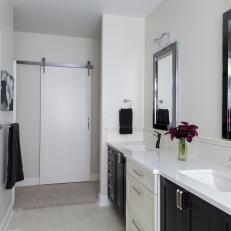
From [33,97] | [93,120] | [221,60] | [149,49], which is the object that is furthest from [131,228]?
[33,97]

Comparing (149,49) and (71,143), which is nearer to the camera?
(149,49)

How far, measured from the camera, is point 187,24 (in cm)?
230

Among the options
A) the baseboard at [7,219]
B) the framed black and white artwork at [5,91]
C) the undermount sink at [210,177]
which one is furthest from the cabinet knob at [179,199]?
the baseboard at [7,219]

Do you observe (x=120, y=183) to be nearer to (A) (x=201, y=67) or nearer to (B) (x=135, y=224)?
(B) (x=135, y=224)

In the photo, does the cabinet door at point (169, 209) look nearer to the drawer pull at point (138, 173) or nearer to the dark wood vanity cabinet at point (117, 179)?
the drawer pull at point (138, 173)

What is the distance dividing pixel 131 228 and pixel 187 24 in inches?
76.8

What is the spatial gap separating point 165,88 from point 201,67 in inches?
25.8

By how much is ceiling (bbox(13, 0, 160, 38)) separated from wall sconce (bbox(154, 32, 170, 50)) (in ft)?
1.46

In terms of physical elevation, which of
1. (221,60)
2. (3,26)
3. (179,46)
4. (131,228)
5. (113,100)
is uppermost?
A: (3,26)

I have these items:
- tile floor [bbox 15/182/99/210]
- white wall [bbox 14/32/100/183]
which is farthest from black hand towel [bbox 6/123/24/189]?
white wall [bbox 14/32/100/183]

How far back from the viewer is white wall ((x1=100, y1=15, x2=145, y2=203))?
3164 mm

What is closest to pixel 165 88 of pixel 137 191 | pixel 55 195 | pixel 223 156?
pixel 223 156

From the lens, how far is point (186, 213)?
1.30m

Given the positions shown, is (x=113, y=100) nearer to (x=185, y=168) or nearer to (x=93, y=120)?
(x=93, y=120)
